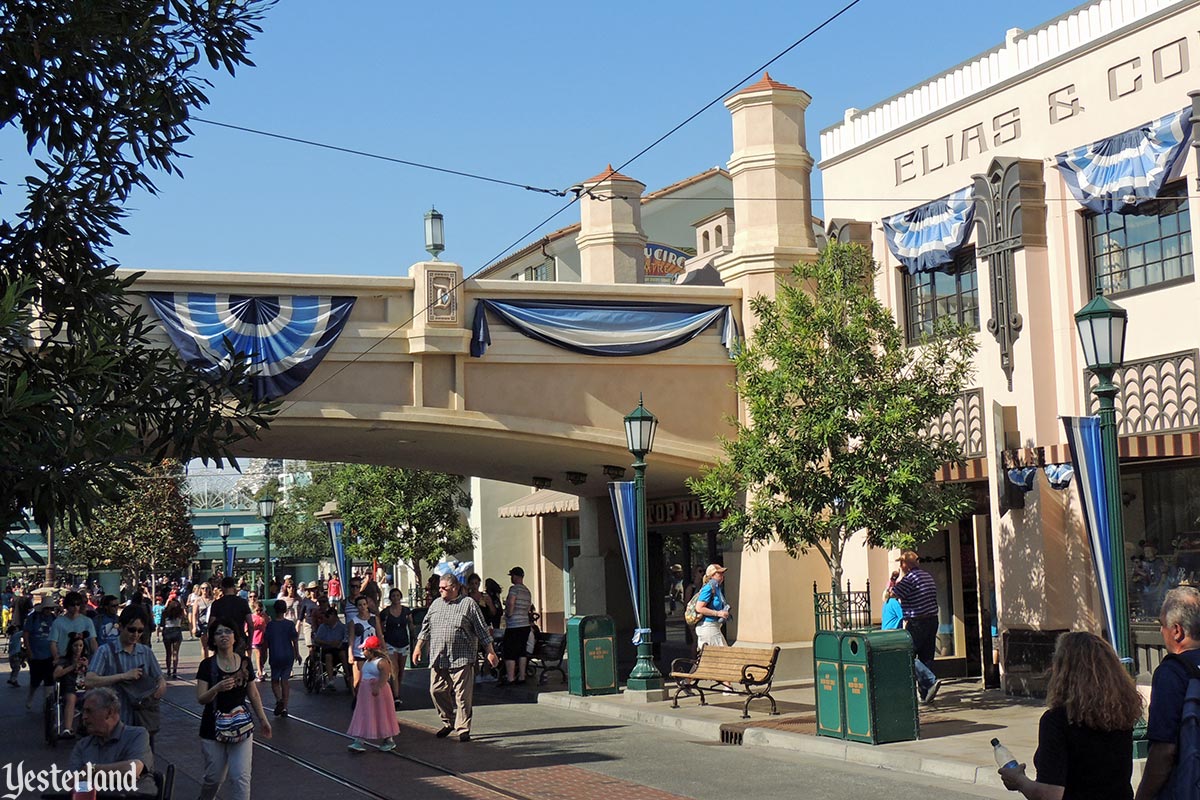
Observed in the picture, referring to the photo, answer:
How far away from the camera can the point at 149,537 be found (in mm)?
60469

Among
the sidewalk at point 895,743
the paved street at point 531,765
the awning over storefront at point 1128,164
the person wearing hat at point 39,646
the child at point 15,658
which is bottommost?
the paved street at point 531,765

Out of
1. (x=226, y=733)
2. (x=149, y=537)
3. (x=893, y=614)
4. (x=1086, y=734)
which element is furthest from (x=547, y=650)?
(x=149, y=537)

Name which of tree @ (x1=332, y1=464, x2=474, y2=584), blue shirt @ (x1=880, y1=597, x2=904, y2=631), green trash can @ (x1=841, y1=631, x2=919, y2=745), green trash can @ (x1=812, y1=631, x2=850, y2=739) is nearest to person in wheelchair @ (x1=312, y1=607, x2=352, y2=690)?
blue shirt @ (x1=880, y1=597, x2=904, y2=631)

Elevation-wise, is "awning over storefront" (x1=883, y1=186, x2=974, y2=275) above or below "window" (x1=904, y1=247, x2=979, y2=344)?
above

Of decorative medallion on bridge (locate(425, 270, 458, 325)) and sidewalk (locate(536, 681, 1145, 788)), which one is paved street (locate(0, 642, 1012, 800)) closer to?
sidewalk (locate(536, 681, 1145, 788))

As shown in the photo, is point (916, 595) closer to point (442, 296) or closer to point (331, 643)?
point (442, 296)

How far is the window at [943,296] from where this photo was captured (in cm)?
1897

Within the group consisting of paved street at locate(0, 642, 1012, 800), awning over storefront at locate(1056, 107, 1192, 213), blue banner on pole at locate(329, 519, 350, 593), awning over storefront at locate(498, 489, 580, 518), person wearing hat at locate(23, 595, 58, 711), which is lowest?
paved street at locate(0, 642, 1012, 800)

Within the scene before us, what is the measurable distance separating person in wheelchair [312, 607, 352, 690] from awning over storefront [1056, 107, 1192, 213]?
12.6 m

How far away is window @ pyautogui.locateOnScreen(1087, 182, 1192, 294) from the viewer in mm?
15719

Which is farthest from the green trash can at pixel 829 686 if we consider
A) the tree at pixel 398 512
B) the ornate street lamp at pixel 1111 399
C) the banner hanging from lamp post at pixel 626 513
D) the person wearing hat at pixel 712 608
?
the tree at pixel 398 512

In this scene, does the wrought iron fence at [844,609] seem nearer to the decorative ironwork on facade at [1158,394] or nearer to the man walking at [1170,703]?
the decorative ironwork on facade at [1158,394]

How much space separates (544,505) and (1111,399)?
76.0 ft

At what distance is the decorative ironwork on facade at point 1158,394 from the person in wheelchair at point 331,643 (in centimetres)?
1183
